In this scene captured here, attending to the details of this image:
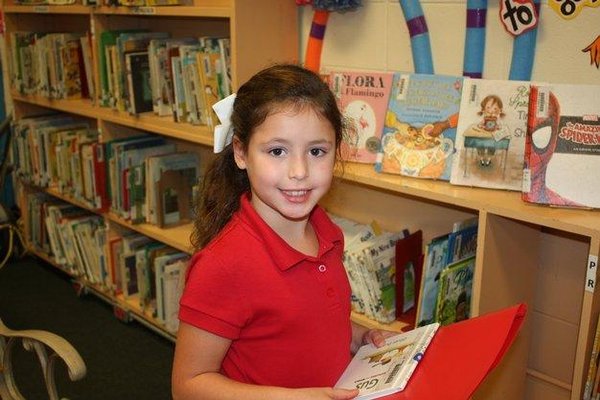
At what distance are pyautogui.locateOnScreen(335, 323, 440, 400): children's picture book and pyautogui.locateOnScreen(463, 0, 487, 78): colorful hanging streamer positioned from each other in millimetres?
851

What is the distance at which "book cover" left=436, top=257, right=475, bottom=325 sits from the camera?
159cm

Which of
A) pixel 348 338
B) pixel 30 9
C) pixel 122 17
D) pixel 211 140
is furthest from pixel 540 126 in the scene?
pixel 30 9

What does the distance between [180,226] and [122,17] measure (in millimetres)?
982

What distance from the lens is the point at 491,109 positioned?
5.22 feet

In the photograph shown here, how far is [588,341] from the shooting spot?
1367mm

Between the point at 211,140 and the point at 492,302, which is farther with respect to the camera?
the point at 211,140

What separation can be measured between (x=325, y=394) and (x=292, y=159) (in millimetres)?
397

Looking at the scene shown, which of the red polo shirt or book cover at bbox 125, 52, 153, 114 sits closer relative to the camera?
the red polo shirt

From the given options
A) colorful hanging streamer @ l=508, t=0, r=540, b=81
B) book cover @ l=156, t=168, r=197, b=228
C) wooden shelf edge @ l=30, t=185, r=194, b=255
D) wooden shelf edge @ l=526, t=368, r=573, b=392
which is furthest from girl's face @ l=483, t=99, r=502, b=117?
book cover @ l=156, t=168, r=197, b=228

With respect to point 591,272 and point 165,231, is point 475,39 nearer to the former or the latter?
point 591,272

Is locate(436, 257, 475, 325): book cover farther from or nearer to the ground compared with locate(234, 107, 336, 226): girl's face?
nearer to the ground

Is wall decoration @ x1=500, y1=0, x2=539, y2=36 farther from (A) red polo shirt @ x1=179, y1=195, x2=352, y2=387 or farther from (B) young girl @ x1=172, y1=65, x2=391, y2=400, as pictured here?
(A) red polo shirt @ x1=179, y1=195, x2=352, y2=387

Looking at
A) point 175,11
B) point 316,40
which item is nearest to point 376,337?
point 316,40

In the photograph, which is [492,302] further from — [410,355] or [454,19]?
[454,19]
